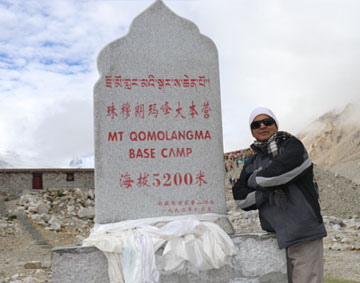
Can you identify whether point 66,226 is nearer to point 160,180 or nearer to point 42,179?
point 42,179

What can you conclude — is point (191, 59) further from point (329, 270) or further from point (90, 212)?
point (90, 212)

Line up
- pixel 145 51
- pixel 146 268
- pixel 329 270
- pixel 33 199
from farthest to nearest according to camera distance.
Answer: pixel 33 199
pixel 329 270
pixel 145 51
pixel 146 268

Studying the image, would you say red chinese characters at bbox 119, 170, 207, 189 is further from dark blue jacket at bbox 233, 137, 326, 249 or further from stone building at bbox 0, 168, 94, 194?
stone building at bbox 0, 168, 94, 194

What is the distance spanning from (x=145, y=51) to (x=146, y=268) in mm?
1888

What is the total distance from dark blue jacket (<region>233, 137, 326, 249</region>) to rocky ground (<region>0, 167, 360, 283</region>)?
4549mm

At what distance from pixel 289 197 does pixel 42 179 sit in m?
23.9

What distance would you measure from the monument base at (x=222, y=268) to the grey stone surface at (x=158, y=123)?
0.36m

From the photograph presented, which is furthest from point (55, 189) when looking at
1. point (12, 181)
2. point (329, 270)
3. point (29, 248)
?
point (329, 270)

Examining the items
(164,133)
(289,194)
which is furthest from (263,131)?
(164,133)

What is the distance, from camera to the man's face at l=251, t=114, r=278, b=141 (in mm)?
3281

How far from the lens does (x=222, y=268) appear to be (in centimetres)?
325

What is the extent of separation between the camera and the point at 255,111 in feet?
10.9

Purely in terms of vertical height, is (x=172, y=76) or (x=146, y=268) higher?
(x=172, y=76)

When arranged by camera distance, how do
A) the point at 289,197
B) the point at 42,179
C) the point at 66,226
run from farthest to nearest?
1. the point at 42,179
2. the point at 66,226
3. the point at 289,197
